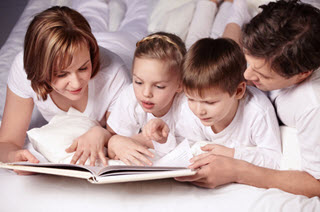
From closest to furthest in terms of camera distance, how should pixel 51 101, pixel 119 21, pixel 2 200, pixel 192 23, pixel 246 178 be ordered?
pixel 2 200, pixel 246 178, pixel 51 101, pixel 192 23, pixel 119 21

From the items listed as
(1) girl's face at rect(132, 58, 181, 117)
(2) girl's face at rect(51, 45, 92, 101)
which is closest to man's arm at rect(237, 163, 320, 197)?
(1) girl's face at rect(132, 58, 181, 117)

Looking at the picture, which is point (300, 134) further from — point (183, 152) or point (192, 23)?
point (192, 23)

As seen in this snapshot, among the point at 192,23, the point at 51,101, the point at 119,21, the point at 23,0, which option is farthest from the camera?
the point at 23,0

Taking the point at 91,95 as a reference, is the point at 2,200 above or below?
below

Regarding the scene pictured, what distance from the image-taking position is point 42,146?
1.27 meters

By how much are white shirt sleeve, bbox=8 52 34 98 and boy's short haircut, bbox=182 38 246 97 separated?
2.04 ft

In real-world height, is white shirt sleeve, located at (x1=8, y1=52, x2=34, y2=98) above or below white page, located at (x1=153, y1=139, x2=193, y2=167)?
above

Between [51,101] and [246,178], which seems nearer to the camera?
[246,178]

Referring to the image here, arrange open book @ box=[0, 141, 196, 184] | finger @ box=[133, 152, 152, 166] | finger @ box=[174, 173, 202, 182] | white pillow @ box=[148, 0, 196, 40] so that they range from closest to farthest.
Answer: open book @ box=[0, 141, 196, 184] → finger @ box=[174, 173, 202, 182] → finger @ box=[133, 152, 152, 166] → white pillow @ box=[148, 0, 196, 40]

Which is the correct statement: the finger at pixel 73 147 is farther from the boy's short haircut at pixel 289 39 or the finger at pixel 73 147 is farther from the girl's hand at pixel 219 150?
the boy's short haircut at pixel 289 39

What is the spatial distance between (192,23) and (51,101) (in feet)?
2.88

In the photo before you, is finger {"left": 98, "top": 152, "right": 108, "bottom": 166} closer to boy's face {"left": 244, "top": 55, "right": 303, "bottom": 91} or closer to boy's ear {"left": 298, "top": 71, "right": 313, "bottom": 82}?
boy's face {"left": 244, "top": 55, "right": 303, "bottom": 91}

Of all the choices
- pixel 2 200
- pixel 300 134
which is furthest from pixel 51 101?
pixel 300 134

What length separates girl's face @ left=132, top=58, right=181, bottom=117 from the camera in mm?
1263
